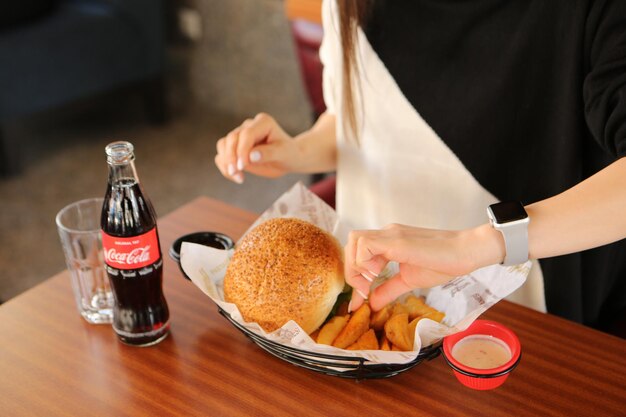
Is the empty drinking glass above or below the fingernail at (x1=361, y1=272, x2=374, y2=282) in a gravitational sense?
below

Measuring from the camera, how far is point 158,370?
955 mm

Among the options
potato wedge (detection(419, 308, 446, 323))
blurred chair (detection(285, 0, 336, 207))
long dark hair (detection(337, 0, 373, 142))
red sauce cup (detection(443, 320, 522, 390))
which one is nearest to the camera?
red sauce cup (detection(443, 320, 522, 390))

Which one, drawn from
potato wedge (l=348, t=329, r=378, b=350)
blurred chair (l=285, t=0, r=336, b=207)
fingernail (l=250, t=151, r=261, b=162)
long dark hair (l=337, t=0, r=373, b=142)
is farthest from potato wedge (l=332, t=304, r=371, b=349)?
blurred chair (l=285, t=0, r=336, b=207)

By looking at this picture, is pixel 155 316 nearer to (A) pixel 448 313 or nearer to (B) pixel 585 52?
(A) pixel 448 313

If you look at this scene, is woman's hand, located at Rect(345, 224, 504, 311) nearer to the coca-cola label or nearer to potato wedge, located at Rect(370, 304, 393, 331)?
potato wedge, located at Rect(370, 304, 393, 331)

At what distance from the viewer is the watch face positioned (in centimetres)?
88

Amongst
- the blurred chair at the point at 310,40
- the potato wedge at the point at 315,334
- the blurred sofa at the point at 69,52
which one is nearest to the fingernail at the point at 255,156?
the potato wedge at the point at 315,334

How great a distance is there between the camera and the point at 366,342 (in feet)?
3.01

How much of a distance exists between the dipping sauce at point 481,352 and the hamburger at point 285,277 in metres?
0.17

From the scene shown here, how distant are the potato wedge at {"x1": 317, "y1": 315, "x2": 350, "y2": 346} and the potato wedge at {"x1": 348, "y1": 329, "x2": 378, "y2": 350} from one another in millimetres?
27

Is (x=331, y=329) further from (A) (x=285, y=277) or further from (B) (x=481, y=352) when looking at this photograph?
(B) (x=481, y=352)

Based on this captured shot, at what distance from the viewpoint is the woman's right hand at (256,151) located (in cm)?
119

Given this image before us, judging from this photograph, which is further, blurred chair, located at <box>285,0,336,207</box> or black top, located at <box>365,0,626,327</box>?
blurred chair, located at <box>285,0,336,207</box>

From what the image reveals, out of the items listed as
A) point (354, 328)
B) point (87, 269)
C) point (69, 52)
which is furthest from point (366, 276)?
point (69, 52)
